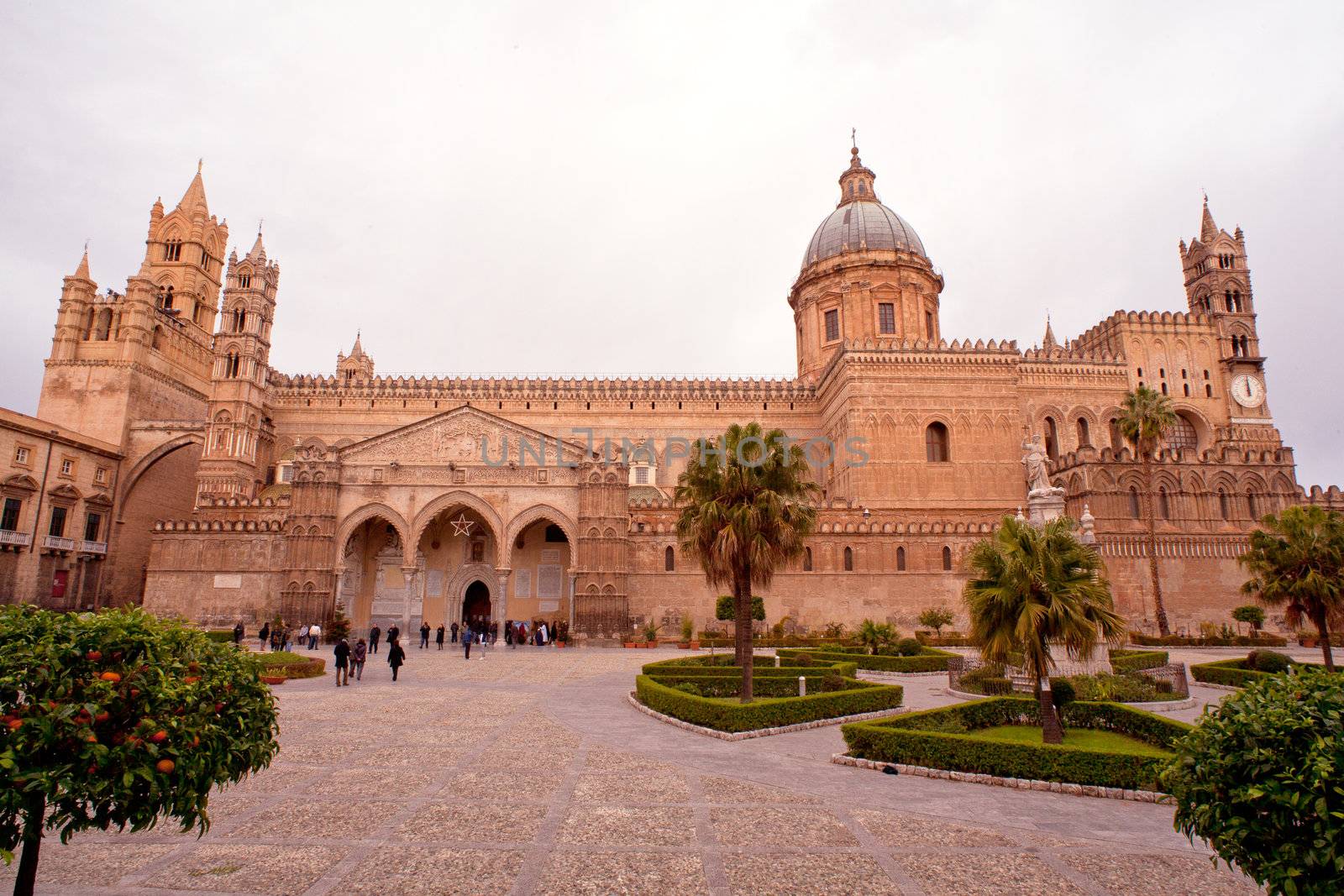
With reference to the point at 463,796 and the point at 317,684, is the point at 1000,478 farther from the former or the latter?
the point at 463,796

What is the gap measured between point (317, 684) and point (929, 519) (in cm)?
2955

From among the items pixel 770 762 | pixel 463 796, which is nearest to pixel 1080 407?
pixel 770 762

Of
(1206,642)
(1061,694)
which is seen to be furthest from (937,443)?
(1061,694)

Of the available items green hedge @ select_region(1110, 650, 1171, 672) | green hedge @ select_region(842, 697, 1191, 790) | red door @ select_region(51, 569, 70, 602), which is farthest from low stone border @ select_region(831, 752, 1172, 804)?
red door @ select_region(51, 569, 70, 602)

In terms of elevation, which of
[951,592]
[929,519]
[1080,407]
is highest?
[1080,407]

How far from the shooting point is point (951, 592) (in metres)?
35.0

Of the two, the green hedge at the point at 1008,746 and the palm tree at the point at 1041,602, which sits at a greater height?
the palm tree at the point at 1041,602

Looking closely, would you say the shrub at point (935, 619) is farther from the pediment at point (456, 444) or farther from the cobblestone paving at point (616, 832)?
the cobblestone paving at point (616, 832)

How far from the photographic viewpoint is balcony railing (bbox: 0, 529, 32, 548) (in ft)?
114

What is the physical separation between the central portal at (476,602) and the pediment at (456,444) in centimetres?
683

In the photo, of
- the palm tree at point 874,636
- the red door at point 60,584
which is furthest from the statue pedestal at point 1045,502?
the red door at point 60,584

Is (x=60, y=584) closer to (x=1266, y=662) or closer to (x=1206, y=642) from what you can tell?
(x=1266, y=662)

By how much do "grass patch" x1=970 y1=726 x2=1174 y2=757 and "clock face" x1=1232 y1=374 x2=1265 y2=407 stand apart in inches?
1913

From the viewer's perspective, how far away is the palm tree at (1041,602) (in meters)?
11.7
